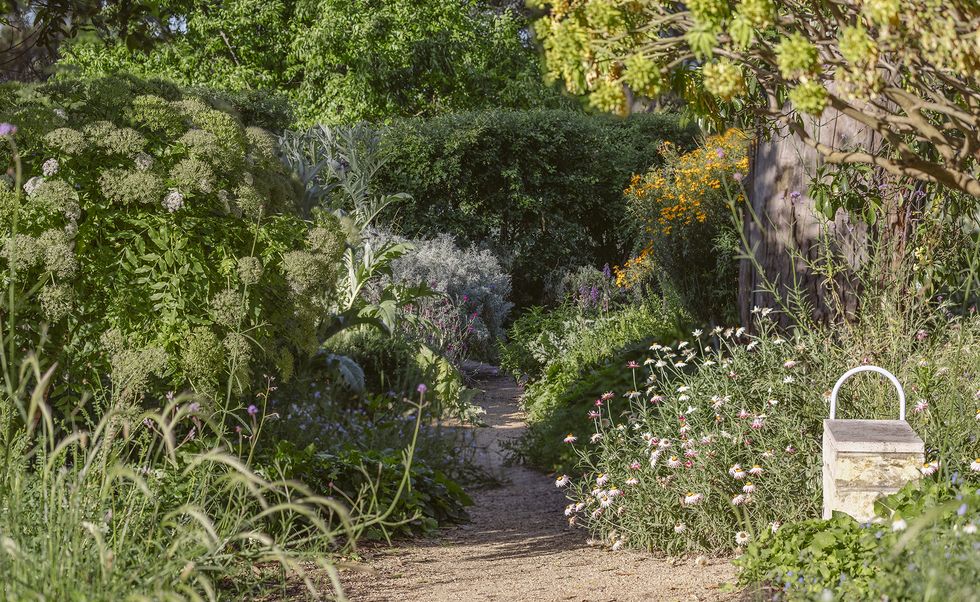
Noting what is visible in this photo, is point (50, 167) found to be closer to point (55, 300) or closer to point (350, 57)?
point (55, 300)

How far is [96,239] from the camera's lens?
3.78 metres

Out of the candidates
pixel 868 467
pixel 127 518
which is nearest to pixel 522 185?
pixel 868 467

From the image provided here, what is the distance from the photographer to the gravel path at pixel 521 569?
143 inches

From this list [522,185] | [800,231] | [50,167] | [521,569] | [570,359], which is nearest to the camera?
[50,167]

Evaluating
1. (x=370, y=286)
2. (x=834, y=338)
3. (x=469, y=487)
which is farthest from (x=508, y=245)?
(x=834, y=338)

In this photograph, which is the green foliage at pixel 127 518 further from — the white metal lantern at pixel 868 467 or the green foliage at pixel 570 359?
the green foliage at pixel 570 359

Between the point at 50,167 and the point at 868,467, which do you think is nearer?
the point at 868,467

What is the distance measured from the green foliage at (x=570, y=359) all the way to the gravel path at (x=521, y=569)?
3.10 ft

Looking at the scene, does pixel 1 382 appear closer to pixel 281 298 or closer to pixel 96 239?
pixel 96 239

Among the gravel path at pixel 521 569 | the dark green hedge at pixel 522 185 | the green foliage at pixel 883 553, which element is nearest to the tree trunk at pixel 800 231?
the gravel path at pixel 521 569

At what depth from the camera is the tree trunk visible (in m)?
5.17

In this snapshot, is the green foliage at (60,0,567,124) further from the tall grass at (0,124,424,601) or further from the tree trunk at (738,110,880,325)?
the tall grass at (0,124,424,601)

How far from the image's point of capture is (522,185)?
1282 cm

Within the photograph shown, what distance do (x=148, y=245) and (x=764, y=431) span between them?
8.47 ft
